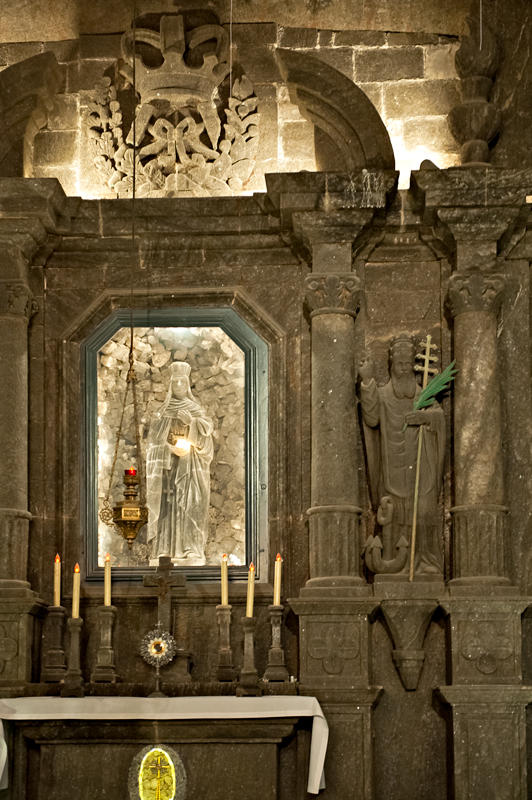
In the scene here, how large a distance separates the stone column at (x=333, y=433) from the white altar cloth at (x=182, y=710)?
980 mm

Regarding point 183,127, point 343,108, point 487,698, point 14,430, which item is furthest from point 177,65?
point 487,698

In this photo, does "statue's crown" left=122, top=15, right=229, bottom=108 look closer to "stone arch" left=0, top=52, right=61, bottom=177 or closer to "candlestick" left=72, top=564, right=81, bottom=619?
"stone arch" left=0, top=52, right=61, bottom=177

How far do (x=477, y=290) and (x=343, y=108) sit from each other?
1590mm

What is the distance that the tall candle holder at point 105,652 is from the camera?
11.5 metres

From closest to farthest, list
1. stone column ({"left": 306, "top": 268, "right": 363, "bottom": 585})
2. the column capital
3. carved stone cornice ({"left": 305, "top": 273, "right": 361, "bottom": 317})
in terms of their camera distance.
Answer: stone column ({"left": 306, "top": 268, "right": 363, "bottom": 585}) → carved stone cornice ({"left": 305, "top": 273, "right": 361, "bottom": 317}) → the column capital

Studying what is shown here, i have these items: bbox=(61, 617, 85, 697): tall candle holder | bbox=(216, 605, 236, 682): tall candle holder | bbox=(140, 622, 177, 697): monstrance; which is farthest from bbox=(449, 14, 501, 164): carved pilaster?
bbox=(61, 617, 85, 697): tall candle holder

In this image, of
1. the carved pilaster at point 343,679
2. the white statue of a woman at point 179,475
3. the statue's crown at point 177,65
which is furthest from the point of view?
the statue's crown at point 177,65

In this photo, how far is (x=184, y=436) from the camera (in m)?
12.4

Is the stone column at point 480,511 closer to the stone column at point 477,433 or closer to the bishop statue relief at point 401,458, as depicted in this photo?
the stone column at point 477,433

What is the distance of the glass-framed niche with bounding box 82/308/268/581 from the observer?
40.3ft

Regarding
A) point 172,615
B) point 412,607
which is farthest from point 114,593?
point 412,607

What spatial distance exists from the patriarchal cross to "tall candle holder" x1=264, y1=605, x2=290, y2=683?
2.28 feet

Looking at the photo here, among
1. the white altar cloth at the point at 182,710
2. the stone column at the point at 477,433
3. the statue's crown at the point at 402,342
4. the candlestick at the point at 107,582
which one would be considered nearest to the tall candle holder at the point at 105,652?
the candlestick at the point at 107,582

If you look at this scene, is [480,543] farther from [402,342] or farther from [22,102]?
[22,102]
